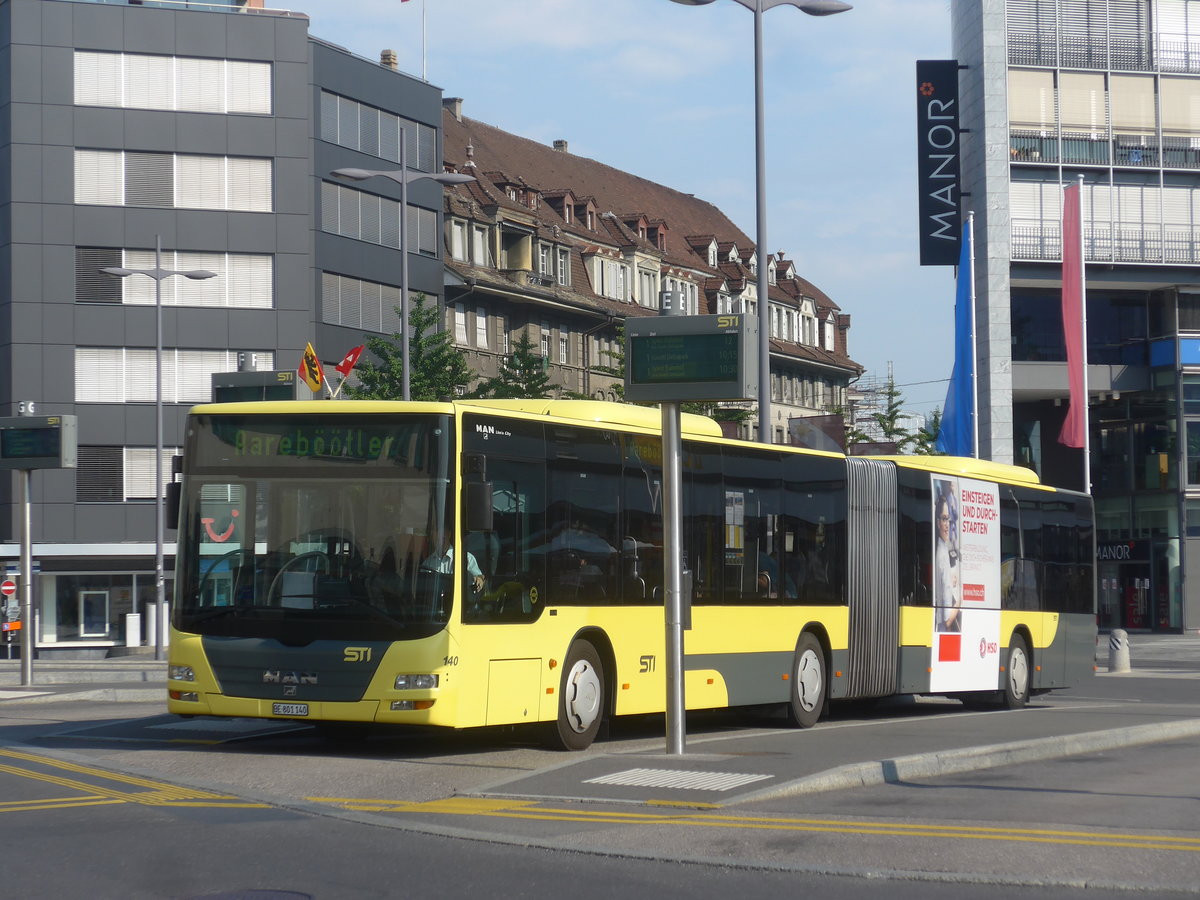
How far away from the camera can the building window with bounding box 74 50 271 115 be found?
5388 centimetres

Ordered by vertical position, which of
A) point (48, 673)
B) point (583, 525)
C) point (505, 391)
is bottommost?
point (48, 673)

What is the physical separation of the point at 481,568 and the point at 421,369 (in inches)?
1107

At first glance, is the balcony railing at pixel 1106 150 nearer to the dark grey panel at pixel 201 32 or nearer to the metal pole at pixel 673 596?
the dark grey panel at pixel 201 32

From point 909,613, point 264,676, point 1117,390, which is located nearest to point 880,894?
point 264,676

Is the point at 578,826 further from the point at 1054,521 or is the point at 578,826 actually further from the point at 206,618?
the point at 1054,521

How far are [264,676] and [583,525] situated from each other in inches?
118

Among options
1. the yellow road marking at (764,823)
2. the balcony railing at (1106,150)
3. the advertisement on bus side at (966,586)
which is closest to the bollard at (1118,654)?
the advertisement on bus side at (966,586)

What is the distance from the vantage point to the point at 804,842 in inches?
359

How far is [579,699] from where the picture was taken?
14812mm

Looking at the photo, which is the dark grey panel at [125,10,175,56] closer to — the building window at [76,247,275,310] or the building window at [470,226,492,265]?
the building window at [76,247,275,310]

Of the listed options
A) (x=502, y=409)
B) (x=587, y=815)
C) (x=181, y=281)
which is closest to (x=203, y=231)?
(x=181, y=281)

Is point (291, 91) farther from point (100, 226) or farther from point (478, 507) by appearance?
point (478, 507)

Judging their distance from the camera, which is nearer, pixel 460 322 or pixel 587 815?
pixel 587 815

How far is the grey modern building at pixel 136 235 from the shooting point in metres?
53.2
